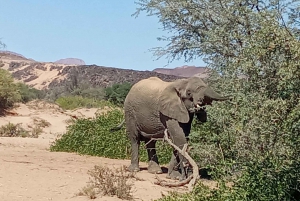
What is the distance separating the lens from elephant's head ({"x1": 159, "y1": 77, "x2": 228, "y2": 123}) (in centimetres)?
941

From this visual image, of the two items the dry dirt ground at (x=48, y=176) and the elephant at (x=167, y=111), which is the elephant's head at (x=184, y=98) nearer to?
the elephant at (x=167, y=111)

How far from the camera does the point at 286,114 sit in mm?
5738

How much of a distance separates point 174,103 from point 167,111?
0.20 m

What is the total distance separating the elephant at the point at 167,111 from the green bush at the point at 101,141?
1883 mm

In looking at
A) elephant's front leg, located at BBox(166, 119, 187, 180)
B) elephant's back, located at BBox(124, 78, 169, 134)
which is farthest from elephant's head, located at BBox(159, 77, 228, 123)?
elephant's back, located at BBox(124, 78, 169, 134)

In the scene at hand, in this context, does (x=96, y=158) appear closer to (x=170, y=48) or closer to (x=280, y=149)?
(x=170, y=48)

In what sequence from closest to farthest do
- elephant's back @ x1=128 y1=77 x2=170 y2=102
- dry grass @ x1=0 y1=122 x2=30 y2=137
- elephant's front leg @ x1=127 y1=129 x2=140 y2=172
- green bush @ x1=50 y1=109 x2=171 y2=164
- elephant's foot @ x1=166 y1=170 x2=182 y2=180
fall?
elephant's foot @ x1=166 y1=170 x2=182 y2=180, elephant's back @ x1=128 y1=77 x2=170 y2=102, elephant's front leg @ x1=127 y1=129 x2=140 y2=172, green bush @ x1=50 y1=109 x2=171 y2=164, dry grass @ x1=0 y1=122 x2=30 y2=137

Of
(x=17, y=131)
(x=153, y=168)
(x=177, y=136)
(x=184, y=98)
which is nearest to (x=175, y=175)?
(x=177, y=136)

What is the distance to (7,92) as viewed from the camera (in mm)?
23188

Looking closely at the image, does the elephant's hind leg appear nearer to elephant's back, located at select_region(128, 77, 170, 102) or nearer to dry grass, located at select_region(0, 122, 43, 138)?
elephant's back, located at select_region(128, 77, 170, 102)

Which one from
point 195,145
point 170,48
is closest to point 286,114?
point 195,145

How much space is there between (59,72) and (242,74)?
52.0 m

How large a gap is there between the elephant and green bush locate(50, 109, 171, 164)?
1.88 meters

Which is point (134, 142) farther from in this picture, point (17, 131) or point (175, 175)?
point (17, 131)
